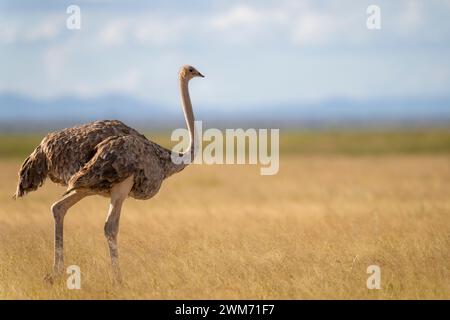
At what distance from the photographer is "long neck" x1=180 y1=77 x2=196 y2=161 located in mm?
9641

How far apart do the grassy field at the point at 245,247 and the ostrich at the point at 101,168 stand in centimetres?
58

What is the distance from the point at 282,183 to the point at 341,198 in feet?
19.5

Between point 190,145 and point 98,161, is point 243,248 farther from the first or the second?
point 98,161

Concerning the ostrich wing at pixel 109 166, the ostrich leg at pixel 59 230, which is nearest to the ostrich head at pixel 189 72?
the ostrich wing at pixel 109 166

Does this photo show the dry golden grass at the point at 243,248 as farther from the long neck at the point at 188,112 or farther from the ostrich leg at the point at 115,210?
the long neck at the point at 188,112

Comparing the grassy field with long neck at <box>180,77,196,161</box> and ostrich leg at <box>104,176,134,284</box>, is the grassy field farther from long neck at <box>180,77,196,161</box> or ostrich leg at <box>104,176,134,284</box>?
long neck at <box>180,77,196,161</box>

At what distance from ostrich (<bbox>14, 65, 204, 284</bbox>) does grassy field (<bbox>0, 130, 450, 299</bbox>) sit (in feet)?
1.91

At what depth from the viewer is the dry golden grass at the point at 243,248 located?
8.24 meters

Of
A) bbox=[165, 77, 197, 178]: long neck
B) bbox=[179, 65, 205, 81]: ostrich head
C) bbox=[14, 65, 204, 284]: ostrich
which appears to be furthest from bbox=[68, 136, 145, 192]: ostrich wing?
bbox=[179, 65, 205, 81]: ostrich head

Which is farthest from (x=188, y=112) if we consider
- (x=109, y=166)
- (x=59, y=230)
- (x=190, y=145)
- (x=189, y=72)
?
(x=59, y=230)

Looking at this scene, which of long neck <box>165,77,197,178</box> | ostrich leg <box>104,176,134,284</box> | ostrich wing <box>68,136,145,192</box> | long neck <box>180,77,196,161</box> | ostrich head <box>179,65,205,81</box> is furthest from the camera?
ostrich head <box>179,65,205,81</box>
